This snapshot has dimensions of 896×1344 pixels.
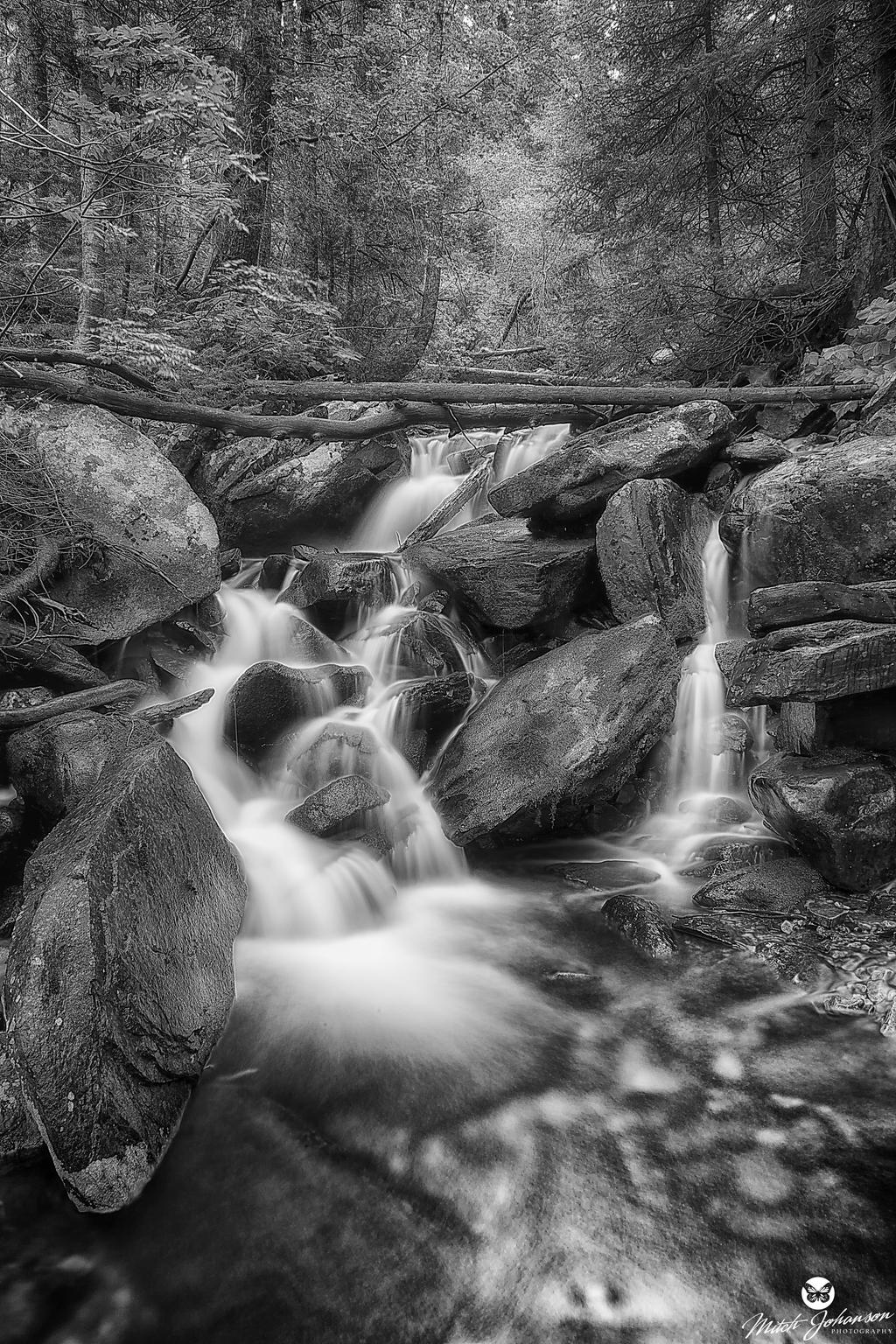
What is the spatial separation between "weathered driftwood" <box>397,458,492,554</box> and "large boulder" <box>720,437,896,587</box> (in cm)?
402

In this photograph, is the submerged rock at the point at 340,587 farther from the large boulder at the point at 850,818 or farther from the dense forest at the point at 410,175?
the large boulder at the point at 850,818

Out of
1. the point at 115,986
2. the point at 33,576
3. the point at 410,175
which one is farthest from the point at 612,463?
the point at 410,175

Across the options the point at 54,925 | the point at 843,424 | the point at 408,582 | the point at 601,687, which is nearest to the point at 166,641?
the point at 408,582

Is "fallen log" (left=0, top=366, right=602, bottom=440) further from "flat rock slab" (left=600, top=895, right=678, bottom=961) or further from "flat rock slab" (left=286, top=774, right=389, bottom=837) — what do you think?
"flat rock slab" (left=600, top=895, right=678, bottom=961)

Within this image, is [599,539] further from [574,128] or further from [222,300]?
[574,128]

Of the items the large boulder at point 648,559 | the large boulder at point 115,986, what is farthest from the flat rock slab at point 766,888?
the large boulder at point 115,986

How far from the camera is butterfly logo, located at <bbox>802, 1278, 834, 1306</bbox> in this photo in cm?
258

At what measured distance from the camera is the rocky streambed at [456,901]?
280cm

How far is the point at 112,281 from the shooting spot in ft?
35.1

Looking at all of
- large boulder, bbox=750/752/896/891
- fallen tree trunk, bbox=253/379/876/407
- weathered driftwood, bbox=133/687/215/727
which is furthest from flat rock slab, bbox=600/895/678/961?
fallen tree trunk, bbox=253/379/876/407

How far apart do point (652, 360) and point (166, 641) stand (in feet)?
27.9

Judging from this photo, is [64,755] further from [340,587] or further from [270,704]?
[340,587]

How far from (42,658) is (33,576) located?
0.79m

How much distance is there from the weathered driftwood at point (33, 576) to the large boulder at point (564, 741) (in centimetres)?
394
